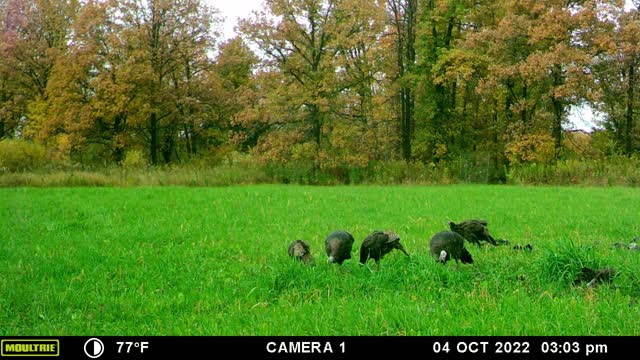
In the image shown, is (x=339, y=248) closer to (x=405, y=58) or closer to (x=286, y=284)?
(x=286, y=284)

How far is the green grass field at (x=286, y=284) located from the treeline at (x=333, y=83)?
66.1 ft

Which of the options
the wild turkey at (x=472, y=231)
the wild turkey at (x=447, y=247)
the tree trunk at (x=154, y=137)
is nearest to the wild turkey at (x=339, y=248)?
the wild turkey at (x=447, y=247)

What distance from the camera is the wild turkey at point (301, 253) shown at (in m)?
5.70

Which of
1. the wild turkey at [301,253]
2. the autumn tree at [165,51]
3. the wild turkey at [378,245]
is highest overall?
the autumn tree at [165,51]

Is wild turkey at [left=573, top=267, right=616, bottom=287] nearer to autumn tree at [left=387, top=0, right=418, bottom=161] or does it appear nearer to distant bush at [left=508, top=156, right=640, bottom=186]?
distant bush at [left=508, top=156, right=640, bottom=186]

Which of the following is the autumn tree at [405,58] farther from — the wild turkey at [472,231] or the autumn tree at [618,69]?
the wild turkey at [472,231]

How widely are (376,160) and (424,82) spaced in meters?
5.80

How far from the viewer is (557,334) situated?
146 inches

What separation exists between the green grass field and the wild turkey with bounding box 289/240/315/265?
0.15 meters

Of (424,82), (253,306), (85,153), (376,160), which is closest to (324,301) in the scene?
(253,306)

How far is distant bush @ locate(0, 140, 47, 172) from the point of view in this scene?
27.0 meters
